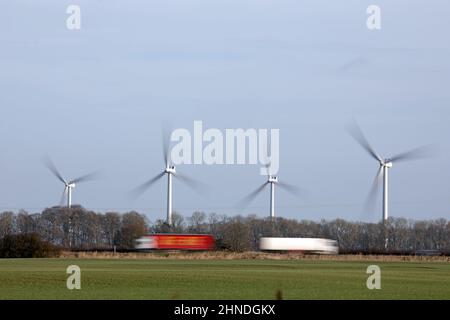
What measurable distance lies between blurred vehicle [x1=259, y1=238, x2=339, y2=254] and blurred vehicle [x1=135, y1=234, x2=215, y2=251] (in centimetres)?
1377

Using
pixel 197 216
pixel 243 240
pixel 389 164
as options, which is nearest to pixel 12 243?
pixel 243 240

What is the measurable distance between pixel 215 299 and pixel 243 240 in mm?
96098

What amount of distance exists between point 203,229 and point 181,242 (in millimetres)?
41427

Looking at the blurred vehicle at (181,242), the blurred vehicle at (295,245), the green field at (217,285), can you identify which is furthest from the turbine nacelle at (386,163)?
the green field at (217,285)

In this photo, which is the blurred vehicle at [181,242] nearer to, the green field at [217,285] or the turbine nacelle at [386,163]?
the turbine nacelle at [386,163]

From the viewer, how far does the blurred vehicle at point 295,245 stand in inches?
5522

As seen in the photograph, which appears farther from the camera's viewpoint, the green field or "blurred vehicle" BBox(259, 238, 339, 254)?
"blurred vehicle" BBox(259, 238, 339, 254)

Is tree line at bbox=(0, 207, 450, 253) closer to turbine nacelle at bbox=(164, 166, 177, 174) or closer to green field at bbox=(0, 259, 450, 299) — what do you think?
turbine nacelle at bbox=(164, 166, 177, 174)

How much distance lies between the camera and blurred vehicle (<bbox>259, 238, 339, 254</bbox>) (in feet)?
460

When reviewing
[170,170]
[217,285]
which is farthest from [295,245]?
Result: [217,285]

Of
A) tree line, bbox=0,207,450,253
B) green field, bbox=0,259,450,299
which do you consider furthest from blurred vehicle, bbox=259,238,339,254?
green field, bbox=0,259,450,299

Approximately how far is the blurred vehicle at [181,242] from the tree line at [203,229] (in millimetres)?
21004

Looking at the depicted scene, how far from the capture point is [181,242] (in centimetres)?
12788

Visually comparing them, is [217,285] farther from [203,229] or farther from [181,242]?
[203,229]
